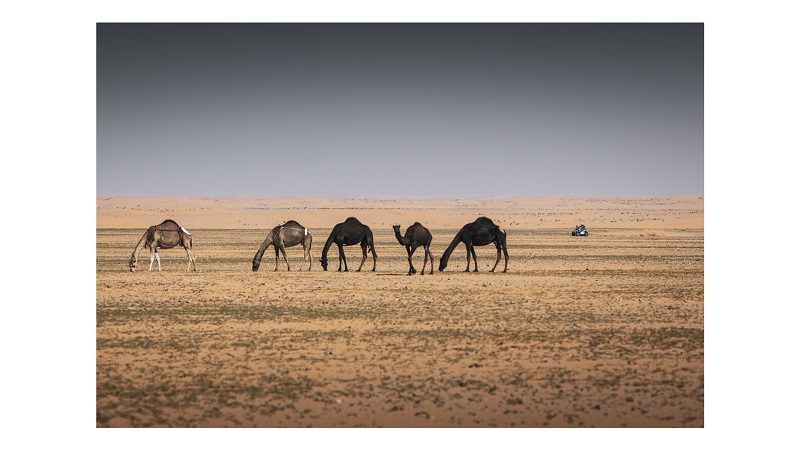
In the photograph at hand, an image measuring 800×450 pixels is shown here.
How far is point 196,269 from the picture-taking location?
2911 centimetres

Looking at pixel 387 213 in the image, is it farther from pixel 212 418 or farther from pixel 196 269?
pixel 212 418

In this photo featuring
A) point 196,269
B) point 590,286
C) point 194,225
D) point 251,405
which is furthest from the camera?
point 194,225

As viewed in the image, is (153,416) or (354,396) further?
(354,396)

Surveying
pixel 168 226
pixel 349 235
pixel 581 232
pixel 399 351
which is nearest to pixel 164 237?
pixel 168 226

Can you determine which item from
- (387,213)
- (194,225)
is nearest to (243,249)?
(194,225)

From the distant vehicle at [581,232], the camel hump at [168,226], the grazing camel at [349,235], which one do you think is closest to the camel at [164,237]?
the camel hump at [168,226]

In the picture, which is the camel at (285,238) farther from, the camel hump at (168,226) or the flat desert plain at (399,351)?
the camel hump at (168,226)

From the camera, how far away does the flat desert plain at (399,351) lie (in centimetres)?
977

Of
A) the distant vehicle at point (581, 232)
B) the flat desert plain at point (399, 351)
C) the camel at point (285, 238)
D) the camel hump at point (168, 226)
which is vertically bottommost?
the flat desert plain at point (399, 351)

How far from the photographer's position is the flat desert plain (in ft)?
32.0

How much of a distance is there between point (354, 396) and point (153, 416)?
2405 millimetres

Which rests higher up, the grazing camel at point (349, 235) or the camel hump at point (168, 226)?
the camel hump at point (168, 226)

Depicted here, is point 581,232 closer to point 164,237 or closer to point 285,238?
point 285,238

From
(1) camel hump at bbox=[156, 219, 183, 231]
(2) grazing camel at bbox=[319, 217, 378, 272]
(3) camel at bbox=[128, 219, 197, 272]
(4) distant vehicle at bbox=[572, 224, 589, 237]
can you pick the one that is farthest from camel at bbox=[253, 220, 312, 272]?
(4) distant vehicle at bbox=[572, 224, 589, 237]
